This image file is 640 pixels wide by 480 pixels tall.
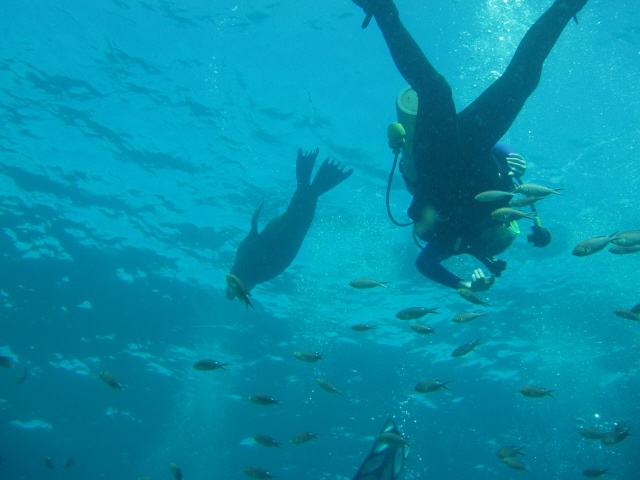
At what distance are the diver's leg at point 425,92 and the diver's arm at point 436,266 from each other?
5.02 feet

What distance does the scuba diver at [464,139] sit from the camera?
4617mm

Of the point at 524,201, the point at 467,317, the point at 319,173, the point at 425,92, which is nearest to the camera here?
the point at 425,92

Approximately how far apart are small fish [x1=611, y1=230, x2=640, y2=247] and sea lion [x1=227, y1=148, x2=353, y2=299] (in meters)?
4.49

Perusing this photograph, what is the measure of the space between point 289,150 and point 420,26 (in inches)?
219

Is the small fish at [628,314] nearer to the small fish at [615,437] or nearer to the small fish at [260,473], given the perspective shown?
the small fish at [615,437]

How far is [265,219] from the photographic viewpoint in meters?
16.2

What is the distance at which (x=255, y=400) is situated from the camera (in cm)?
748

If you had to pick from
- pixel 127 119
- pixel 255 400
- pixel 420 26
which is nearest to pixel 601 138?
pixel 420 26

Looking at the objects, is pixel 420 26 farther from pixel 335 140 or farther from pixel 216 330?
pixel 216 330

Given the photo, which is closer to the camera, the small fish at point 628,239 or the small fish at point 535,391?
the small fish at point 628,239

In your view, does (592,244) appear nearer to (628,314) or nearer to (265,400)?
(628,314)

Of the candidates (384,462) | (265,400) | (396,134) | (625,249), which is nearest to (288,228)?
(265,400)

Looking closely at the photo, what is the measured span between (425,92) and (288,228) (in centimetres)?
475

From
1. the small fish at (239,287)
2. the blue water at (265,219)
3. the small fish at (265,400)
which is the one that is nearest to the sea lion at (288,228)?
the small fish at (265,400)
